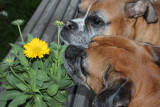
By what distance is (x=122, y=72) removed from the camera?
2.17 meters

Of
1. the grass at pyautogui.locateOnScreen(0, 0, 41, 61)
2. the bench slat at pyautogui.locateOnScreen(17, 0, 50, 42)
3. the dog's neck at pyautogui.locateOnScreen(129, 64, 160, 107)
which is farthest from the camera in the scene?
the grass at pyautogui.locateOnScreen(0, 0, 41, 61)

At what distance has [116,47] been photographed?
93.4 inches

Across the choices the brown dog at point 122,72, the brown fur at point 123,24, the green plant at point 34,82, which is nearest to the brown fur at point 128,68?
the brown dog at point 122,72

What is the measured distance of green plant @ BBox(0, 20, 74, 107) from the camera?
89.0 inches

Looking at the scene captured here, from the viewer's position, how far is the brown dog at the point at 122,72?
204cm

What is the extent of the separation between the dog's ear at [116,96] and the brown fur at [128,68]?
0.26 ft

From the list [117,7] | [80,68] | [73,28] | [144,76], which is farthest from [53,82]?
[117,7]

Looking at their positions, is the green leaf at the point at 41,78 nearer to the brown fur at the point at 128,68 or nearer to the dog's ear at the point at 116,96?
the brown fur at the point at 128,68

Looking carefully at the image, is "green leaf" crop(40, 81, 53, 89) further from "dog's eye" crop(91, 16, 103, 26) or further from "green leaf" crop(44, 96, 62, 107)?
"dog's eye" crop(91, 16, 103, 26)

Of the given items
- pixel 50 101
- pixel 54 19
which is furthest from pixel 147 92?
pixel 54 19

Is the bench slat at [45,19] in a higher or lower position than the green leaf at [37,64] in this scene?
higher

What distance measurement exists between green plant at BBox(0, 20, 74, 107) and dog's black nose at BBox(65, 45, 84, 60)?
0.22 metres

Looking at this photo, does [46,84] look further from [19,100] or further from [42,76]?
[19,100]

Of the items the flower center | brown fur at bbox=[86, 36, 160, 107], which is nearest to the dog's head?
Result: brown fur at bbox=[86, 36, 160, 107]
